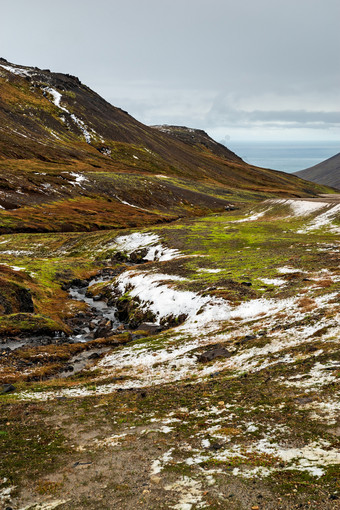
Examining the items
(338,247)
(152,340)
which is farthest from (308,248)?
(152,340)

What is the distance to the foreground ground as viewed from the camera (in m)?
12.6

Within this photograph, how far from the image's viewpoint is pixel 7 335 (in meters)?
37.8

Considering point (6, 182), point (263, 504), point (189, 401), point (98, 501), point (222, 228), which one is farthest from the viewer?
point (6, 182)

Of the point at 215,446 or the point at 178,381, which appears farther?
the point at 178,381

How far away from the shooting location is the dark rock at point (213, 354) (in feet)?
98.3

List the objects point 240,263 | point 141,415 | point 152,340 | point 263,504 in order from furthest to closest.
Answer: point 240,263 < point 152,340 < point 141,415 < point 263,504

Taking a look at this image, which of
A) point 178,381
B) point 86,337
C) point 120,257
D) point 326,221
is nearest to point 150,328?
point 86,337

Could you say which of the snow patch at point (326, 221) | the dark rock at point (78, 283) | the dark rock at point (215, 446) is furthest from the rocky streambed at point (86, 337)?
the snow patch at point (326, 221)

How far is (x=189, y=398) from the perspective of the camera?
21547 mm

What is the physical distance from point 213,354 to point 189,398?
31.0 feet

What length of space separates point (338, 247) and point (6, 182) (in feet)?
432

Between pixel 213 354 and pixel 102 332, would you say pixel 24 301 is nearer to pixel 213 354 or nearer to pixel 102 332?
pixel 102 332

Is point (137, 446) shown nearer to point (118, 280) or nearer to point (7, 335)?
point (7, 335)

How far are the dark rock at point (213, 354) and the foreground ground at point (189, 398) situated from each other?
21 centimetres
